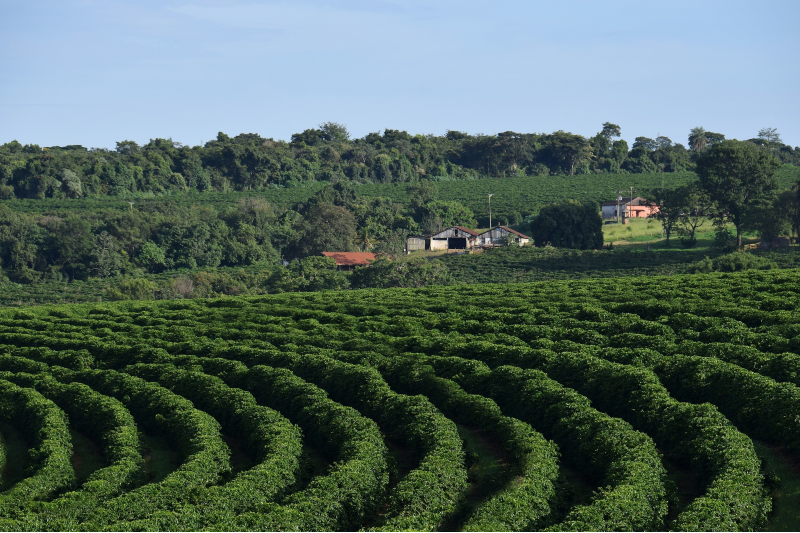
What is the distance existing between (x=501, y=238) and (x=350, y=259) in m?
18.1

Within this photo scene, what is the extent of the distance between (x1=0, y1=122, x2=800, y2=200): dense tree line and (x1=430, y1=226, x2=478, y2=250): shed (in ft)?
176

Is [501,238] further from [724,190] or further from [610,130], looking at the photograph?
[610,130]

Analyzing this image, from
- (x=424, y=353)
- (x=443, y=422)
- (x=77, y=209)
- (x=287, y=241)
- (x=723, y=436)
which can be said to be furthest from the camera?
(x=77, y=209)

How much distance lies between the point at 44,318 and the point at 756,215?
6775 cm

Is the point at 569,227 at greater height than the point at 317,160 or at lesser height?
lesser

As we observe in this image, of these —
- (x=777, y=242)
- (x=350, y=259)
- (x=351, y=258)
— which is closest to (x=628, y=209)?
(x=777, y=242)

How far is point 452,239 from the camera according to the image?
10512 cm

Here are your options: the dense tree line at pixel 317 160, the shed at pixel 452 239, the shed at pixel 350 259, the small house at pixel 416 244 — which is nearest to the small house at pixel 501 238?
the shed at pixel 452 239

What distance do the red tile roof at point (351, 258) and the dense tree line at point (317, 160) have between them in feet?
194

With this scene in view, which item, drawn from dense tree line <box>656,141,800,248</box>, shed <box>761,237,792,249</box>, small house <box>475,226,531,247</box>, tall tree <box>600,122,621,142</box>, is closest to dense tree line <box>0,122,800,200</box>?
tall tree <box>600,122,621,142</box>

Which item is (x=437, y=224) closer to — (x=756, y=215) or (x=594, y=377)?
(x=756, y=215)

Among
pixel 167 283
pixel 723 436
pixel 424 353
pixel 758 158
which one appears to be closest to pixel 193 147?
pixel 167 283

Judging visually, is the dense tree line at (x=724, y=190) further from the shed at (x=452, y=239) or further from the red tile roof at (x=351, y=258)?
the red tile roof at (x=351, y=258)

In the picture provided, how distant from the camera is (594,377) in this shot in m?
25.0
